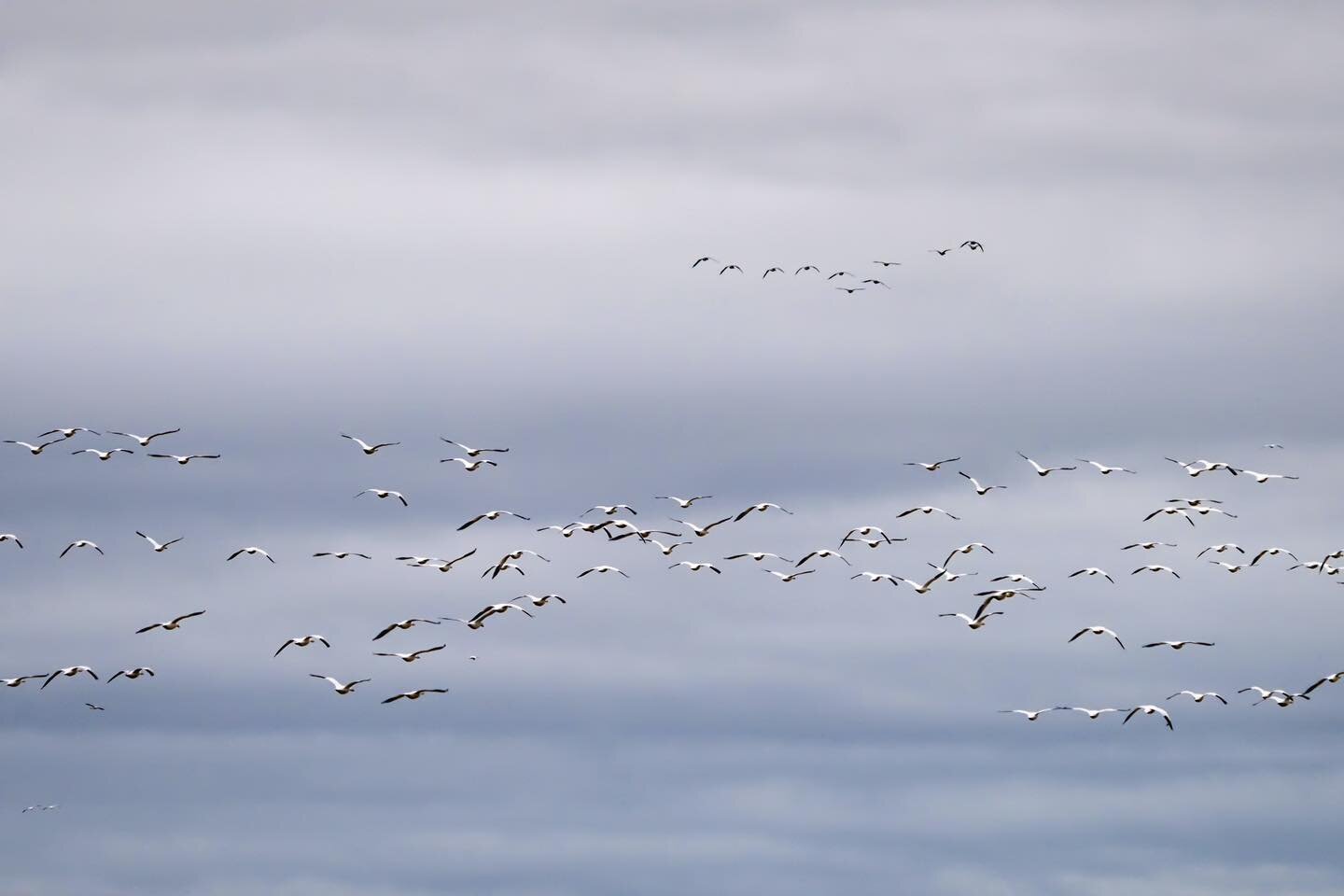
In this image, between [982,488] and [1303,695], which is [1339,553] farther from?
[982,488]

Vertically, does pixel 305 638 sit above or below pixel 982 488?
below

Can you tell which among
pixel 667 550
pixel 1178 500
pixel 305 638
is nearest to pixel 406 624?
pixel 305 638

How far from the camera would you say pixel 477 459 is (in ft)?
370

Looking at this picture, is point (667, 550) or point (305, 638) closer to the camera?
point (305, 638)

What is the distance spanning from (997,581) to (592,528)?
1863cm

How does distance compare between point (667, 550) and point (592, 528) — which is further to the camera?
point (667, 550)

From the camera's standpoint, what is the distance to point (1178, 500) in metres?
116

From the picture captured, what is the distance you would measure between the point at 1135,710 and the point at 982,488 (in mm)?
12241

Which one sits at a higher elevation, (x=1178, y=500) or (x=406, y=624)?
(x=1178, y=500)

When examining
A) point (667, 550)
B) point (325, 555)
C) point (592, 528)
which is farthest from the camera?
point (667, 550)

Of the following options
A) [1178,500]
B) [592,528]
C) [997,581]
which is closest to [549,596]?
[592,528]

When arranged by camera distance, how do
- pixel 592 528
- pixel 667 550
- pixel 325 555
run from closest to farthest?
pixel 325 555 < pixel 592 528 < pixel 667 550

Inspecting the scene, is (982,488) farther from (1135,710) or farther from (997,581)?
(1135,710)

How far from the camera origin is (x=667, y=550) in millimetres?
119500
